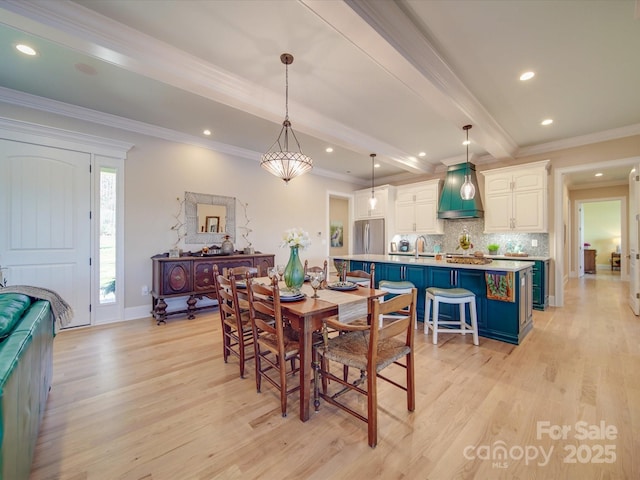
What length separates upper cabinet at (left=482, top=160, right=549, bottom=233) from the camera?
4766 millimetres

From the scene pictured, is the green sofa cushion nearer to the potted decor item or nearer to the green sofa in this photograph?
the green sofa

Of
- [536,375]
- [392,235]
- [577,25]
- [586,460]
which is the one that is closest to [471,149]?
[392,235]

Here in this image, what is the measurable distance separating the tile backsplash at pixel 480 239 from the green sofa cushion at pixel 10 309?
252 inches

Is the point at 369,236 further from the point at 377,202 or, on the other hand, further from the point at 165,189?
the point at 165,189

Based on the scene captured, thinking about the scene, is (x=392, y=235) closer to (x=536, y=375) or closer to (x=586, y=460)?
(x=536, y=375)

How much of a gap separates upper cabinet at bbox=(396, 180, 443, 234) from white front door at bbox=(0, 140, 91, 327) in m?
5.96

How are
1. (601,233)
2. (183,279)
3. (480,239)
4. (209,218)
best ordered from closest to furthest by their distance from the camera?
(183,279), (209,218), (480,239), (601,233)

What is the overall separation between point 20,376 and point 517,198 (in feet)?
21.0

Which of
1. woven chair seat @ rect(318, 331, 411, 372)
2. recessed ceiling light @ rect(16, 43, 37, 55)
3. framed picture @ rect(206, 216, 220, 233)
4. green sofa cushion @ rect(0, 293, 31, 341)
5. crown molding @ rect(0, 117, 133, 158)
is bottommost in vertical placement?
woven chair seat @ rect(318, 331, 411, 372)

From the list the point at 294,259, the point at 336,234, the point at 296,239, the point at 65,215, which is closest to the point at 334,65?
the point at 296,239

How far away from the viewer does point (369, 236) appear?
6961mm

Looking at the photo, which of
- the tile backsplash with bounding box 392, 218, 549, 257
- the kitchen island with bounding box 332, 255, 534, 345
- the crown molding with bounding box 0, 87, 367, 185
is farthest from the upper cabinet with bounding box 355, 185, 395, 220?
the crown molding with bounding box 0, 87, 367, 185

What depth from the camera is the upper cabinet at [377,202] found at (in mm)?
6734

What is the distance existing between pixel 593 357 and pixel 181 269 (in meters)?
4.99
